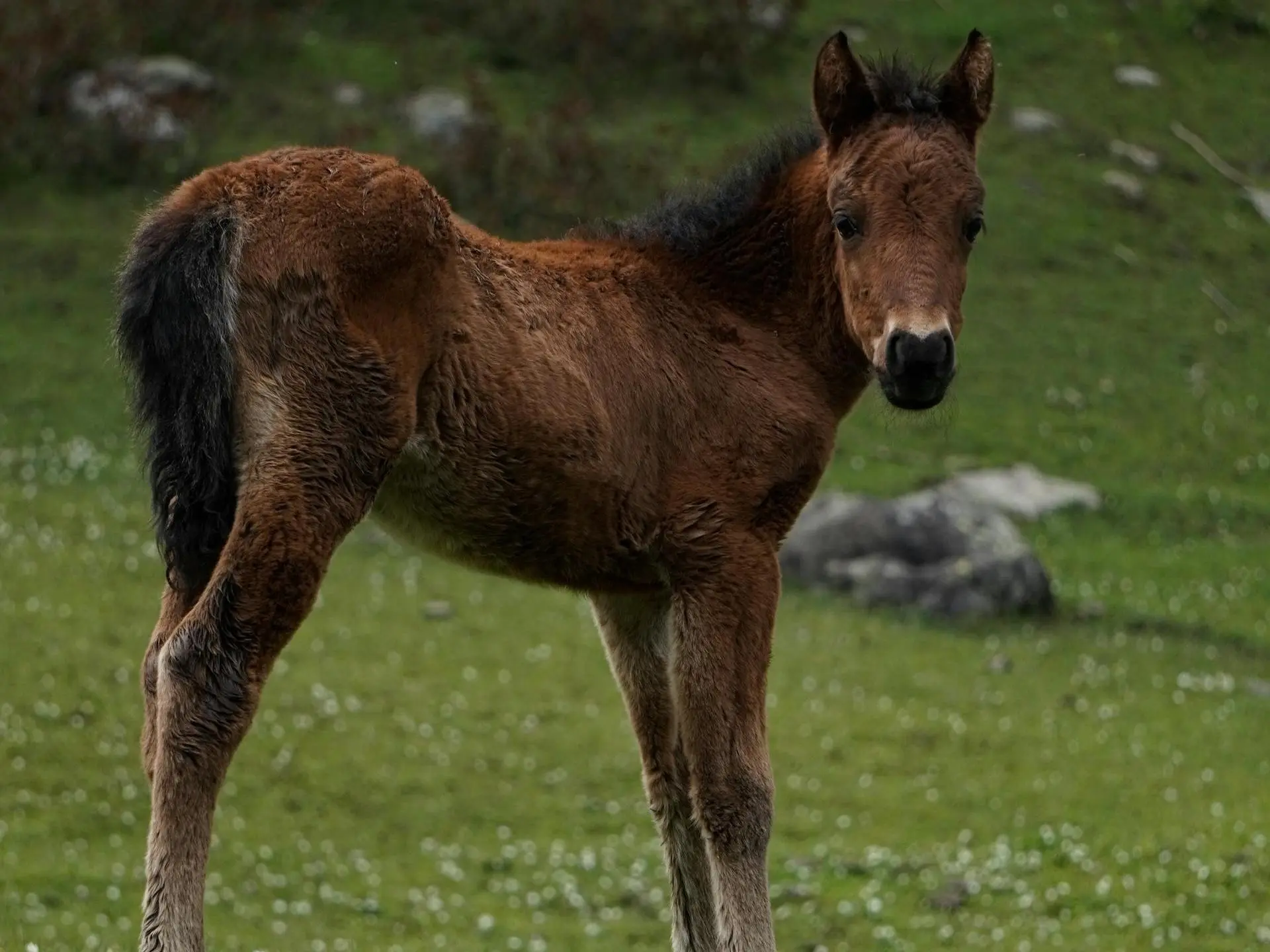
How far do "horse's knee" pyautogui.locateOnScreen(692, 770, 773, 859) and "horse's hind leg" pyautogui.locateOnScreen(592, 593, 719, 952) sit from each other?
0.39 meters

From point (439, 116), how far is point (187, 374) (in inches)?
893

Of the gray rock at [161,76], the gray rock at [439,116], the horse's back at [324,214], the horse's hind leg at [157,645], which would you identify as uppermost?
the horse's back at [324,214]

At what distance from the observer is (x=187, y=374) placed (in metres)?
5.45

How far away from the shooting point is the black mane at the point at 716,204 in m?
7.12

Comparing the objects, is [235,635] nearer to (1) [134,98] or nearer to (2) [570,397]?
(2) [570,397]

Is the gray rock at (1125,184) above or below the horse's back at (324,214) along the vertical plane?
below

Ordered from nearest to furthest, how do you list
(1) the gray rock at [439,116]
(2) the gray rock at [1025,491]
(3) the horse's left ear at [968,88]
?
(3) the horse's left ear at [968,88] < (2) the gray rock at [1025,491] < (1) the gray rock at [439,116]

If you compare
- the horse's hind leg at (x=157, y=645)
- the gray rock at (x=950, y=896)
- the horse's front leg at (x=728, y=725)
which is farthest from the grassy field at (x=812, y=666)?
the horse's hind leg at (x=157, y=645)

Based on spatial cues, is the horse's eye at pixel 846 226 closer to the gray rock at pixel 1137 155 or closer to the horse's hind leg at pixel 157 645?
the horse's hind leg at pixel 157 645

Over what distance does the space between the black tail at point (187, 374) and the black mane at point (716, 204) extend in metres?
1.99

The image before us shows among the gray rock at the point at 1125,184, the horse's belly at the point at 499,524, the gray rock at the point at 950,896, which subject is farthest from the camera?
the gray rock at the point at 1125,184

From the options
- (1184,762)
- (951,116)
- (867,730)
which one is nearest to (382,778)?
(867,730)

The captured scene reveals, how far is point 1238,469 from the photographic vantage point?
23.2 meters

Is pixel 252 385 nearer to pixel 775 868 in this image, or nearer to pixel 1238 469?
pixel 775 868
